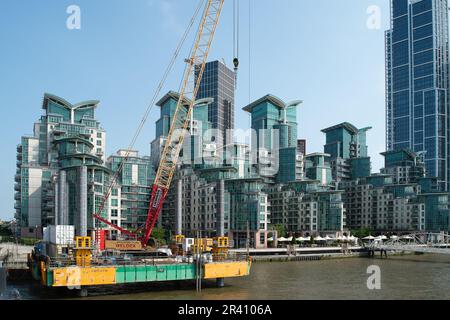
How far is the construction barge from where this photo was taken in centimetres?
4488

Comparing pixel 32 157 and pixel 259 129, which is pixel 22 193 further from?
pixel 259 129

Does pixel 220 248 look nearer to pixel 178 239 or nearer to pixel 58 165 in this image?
pixel 178 239

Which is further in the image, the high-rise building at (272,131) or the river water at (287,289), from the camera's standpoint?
the high-rise building at (272,131)

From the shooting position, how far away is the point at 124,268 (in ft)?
156

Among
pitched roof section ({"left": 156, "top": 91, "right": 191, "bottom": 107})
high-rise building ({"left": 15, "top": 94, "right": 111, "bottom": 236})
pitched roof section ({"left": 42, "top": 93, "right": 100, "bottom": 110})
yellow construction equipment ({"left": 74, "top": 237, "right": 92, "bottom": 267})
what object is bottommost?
yellow construction equipment ({"left": 74, "top": 237, "right": 92, "bottom": 267})

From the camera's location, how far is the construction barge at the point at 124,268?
44.9 m

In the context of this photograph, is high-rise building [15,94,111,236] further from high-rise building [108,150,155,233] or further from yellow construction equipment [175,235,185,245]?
yellow construction equipment [175,235,185,245]

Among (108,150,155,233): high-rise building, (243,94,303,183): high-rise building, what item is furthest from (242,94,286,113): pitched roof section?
(108,150,155,233): high-rise building

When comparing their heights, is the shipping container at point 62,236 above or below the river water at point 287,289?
above

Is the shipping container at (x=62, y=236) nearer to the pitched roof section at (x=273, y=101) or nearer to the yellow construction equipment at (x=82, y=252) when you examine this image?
the yellow construction equipment at (x=82, y=252)

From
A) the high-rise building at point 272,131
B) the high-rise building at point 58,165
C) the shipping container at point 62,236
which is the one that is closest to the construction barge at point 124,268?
the shipping container at point 62,236

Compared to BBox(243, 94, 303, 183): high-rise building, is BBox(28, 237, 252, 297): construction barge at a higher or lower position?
lower
